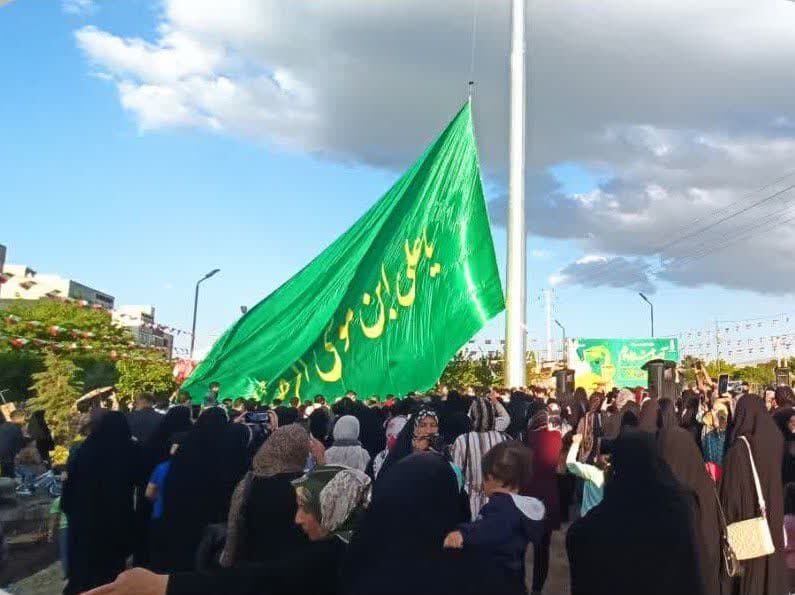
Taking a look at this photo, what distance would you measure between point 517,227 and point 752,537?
10.8 metres

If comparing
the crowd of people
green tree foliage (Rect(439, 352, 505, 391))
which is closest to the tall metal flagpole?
the crowd of people

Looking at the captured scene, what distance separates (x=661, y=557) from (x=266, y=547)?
146 centimetres

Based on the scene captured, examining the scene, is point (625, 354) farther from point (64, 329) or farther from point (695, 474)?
point (695, 474)

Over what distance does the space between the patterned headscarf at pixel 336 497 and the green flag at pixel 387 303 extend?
9.45 metres

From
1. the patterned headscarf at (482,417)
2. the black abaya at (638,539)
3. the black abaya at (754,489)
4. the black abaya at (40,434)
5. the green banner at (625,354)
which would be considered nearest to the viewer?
the black abaya at (638,539)

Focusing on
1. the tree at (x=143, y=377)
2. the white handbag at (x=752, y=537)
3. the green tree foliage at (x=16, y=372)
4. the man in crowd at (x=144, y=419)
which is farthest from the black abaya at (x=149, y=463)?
the green tree foliage at (x=16, y=372)

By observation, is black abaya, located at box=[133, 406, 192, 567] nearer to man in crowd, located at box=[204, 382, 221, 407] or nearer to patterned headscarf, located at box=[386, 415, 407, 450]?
patterned headscarf, located at box=[386, 415, 407, 450]

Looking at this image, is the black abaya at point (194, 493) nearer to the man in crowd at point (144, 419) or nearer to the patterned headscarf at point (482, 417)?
the patterned headscarf at point (482, 417)

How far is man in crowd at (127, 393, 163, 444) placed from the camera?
6.84m

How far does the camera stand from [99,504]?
464 centimetres

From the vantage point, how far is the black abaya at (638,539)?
280cm

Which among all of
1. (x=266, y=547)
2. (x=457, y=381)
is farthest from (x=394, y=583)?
(x=457, y=381)

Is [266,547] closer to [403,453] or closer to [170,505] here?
[170,505]

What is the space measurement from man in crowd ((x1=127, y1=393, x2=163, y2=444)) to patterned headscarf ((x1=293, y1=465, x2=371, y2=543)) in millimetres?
4600
